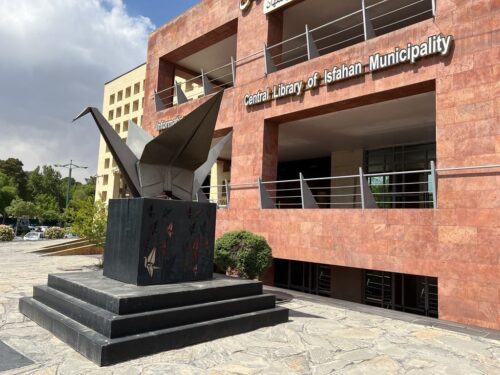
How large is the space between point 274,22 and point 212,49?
512cm

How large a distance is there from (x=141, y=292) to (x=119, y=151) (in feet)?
10.5

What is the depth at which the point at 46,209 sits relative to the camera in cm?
6256

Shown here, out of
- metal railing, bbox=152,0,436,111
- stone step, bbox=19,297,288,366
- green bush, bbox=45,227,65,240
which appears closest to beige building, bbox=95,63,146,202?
green bush, bbox=45,227,65,240

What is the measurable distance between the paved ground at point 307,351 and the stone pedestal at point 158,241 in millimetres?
1731

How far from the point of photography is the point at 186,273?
26.7 ft

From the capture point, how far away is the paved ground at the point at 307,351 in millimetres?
5402

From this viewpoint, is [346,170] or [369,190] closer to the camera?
[369,190]

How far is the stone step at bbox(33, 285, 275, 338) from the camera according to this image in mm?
5773

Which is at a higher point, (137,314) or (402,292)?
(137,314)

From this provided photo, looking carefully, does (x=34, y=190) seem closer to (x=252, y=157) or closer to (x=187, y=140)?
(x=252, y=157)

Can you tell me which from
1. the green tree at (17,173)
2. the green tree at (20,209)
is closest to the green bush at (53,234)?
the green tree at (20,209)

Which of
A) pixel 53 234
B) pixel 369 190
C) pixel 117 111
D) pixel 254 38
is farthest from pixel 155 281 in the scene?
pixel 117 111

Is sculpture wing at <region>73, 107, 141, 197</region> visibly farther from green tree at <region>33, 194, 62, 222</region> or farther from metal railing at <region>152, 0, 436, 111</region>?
green tree at <region>33, 194, 62, 222</region>

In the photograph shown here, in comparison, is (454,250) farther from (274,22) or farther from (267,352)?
(274,22)
